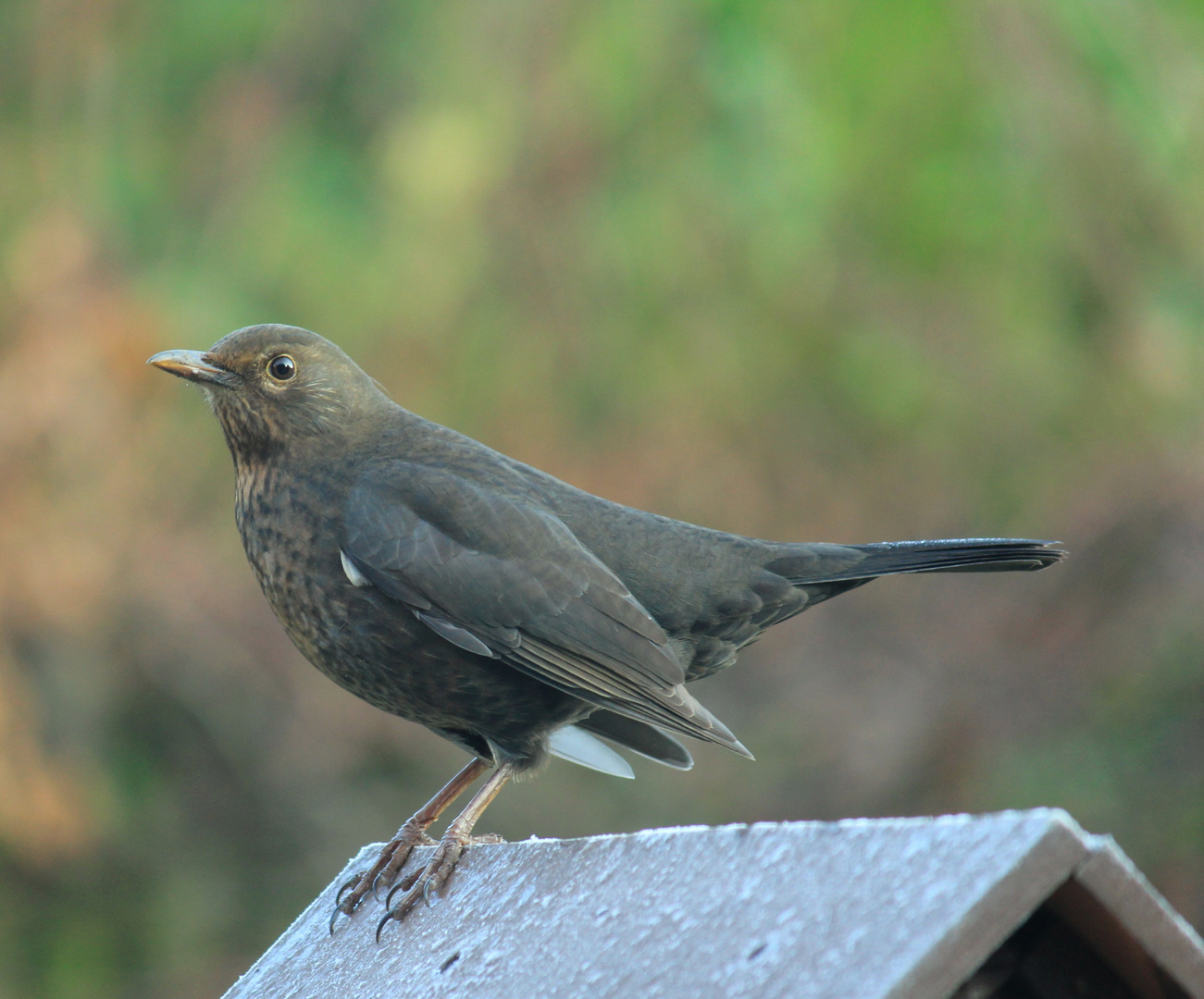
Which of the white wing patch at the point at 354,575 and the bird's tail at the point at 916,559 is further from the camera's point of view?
the bird's tail at the point at 916,559

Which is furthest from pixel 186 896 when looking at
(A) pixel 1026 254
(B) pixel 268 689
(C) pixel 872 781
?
(A) pixel 1026 254

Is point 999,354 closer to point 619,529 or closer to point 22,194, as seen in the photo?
point 22,194

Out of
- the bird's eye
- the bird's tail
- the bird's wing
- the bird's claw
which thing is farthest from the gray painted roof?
the bird's eye

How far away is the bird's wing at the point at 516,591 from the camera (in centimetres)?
302

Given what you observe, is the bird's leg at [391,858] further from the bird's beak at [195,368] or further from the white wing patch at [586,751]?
the bird's beak at [195,368]

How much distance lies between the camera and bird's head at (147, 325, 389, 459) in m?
3.40

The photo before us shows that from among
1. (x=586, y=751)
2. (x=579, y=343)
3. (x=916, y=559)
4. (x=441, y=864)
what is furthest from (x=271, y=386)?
(x=579, y=343)

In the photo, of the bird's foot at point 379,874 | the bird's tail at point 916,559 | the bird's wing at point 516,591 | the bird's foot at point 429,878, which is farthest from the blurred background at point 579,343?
the bird's foot at point 429,878

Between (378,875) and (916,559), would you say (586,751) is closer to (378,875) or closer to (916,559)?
(378,875)

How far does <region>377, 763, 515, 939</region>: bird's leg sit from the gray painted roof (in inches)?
7.1

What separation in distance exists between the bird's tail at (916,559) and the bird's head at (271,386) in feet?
3.77

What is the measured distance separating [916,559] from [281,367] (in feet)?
5.28

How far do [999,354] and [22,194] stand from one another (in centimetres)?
629

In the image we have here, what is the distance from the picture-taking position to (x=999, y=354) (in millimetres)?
9742
